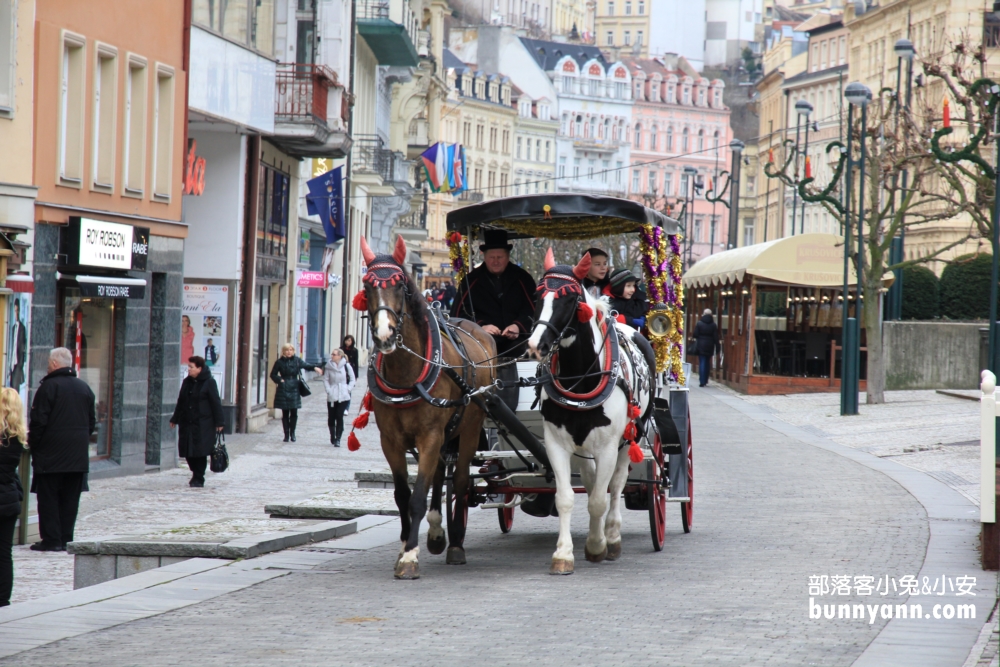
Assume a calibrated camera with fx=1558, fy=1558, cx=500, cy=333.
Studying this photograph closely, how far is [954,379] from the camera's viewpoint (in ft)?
128

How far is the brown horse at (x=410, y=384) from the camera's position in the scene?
396 inches

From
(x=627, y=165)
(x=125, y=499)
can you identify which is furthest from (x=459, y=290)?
(x=627, y=165)

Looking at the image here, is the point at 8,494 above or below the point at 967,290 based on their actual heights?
below

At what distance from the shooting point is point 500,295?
1234 centimetres

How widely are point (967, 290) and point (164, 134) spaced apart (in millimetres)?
27651

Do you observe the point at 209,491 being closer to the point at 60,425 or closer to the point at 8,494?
the point at 60,425

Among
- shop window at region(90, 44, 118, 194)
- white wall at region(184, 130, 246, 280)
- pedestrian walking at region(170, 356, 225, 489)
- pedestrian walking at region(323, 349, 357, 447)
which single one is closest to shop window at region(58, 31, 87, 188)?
shop window at region(90, 44, 118, 194)

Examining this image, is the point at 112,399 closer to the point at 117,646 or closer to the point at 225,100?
the point at 225,100

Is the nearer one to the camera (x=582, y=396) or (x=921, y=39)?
(x=582, y=396)

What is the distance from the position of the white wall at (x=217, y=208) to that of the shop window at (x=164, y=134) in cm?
457

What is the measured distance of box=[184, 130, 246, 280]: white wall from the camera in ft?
87.7

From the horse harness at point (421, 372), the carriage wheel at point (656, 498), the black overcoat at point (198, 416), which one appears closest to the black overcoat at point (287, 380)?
the black overcoat at point (198, 416)

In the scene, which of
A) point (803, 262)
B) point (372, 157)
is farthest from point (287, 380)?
point (372, 157)

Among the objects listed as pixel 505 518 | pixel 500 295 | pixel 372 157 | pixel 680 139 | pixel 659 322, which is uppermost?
pixel 680 139
